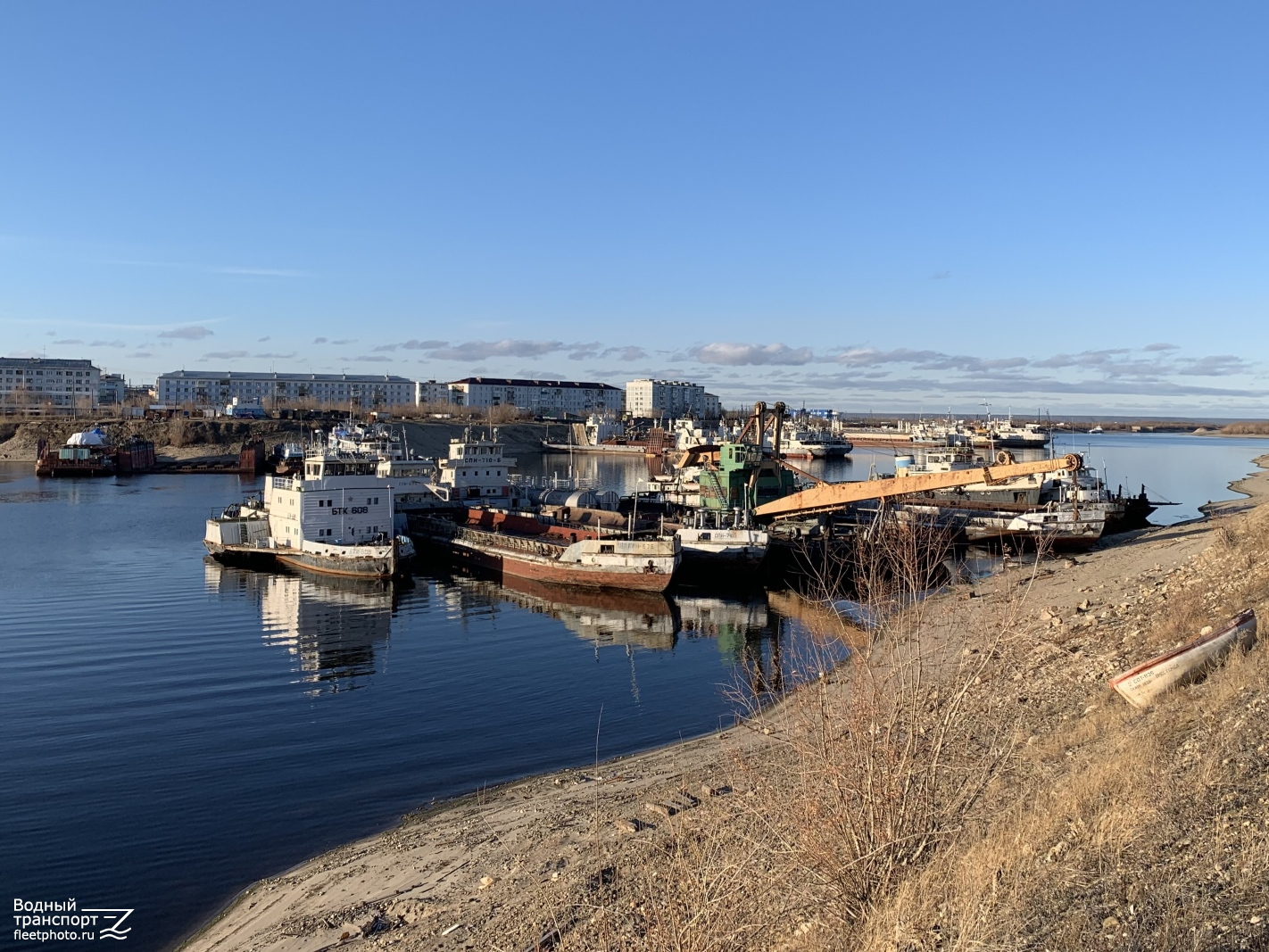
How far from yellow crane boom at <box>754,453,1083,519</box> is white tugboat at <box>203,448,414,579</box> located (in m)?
17.5

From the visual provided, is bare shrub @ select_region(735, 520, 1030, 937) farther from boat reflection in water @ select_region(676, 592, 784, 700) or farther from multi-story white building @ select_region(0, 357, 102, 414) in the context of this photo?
multi-story white building @ select_region(0, 357, 102, 414)

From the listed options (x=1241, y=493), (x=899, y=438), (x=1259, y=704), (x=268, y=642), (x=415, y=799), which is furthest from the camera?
(x=899, y=438)

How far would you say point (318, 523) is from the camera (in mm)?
42625

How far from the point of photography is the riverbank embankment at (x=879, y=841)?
24.5 feet

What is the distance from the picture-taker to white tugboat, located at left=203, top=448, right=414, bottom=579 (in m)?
41.8

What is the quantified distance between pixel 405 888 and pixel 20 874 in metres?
6.68

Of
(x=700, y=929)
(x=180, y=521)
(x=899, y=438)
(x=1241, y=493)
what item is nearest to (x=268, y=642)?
(x=700, y=929)

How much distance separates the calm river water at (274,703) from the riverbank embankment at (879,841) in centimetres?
200

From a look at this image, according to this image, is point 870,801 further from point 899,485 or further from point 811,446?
point 811,446

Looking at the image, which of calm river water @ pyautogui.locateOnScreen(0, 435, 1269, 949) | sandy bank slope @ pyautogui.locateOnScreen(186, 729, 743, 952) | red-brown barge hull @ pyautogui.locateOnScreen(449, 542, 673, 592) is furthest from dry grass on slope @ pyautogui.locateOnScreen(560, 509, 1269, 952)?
red-brown barge hull @ pyautogui.locateOnScreen(449, 542, 673, 592)

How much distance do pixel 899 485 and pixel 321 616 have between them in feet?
78.5

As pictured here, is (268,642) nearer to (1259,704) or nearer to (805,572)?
(805,572)

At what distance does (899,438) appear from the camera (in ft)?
624

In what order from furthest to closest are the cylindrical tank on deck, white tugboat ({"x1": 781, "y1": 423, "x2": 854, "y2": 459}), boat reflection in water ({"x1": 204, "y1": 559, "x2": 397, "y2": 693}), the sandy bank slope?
white tugboat ({"x1": 781, "y1": 423, "x2": 854, "y2": 459}), the cylindrical tank on deck, boat reflection in water ({"x1": 204, "y1": 559, "x2": 397, "y2": 693}), the sandy bank slope
